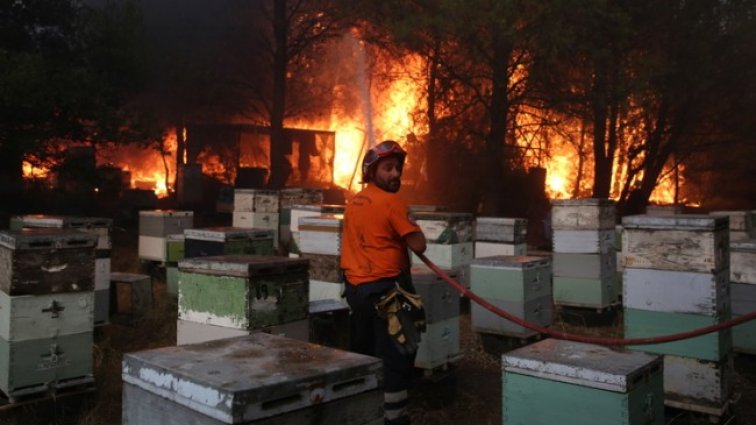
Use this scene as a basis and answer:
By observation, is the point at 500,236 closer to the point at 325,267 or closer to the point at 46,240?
the point at 325,267

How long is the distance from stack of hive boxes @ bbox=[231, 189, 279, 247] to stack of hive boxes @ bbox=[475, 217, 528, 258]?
12.3 feet

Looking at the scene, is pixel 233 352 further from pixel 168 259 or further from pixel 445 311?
pixel 168 259

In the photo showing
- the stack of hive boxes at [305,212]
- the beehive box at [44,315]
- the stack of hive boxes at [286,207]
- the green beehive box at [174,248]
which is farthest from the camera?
the stack of hive boxes at [286,207]

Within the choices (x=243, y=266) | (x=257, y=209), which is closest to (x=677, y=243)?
(x=243, y=266)

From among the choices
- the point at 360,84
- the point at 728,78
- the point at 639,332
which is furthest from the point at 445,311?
the point at 360,84

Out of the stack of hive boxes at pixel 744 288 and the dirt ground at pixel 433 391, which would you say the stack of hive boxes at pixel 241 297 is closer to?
the dirt ground at pixel 433 391

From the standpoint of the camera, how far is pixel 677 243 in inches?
187

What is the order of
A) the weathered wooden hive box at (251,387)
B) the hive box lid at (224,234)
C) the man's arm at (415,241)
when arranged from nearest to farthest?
the weathered wooden hive box at (251,387) → the man's arm at (415,241) → the hive box lid at (224,234)

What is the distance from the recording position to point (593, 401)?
3322 mm

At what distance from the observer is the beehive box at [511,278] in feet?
21.1

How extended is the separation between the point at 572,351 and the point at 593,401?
0.44m

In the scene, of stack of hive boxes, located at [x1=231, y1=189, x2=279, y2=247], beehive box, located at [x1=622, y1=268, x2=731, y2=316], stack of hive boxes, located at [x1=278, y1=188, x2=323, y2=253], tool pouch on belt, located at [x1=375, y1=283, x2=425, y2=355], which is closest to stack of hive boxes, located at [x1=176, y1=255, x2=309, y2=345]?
tool pouch on belt, located at [x1=375, y1=283, x2=425, y2=355]

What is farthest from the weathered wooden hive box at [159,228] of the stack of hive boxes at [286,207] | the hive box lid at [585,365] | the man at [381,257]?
the hive box lid at [585,365]

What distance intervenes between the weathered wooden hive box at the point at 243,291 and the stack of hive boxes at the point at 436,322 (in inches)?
41.6
